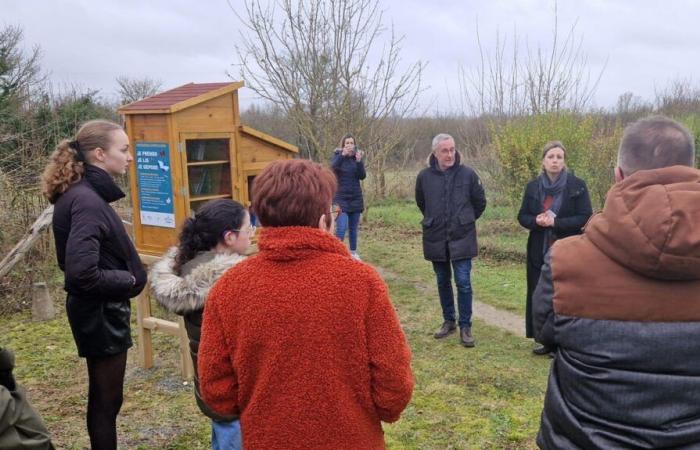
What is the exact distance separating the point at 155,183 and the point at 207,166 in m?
0.42

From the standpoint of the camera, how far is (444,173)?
525cm

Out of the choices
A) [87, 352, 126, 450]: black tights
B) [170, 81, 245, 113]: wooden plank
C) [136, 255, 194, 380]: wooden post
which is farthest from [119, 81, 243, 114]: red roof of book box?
[87, 352, 126, 450]: black tights

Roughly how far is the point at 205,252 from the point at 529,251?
3.37 m

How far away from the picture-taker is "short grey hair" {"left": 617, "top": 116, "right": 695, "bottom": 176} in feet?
5.86

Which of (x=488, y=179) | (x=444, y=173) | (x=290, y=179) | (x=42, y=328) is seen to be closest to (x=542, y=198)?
(x=444, y=173)

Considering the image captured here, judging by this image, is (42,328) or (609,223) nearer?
(609,223)

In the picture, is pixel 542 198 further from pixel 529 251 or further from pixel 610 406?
pixel 610 406

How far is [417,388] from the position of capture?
4.62m

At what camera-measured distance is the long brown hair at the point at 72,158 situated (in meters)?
2.81

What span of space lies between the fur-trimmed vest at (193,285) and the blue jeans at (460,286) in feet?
10.1

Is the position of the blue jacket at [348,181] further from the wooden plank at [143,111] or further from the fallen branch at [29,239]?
the wooden plank at [143,111]

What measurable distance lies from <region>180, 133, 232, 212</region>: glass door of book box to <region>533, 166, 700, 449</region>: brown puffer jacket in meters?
3.47

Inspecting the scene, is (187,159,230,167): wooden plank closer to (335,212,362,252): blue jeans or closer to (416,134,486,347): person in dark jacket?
(416,134,486,347): person in dark jacket

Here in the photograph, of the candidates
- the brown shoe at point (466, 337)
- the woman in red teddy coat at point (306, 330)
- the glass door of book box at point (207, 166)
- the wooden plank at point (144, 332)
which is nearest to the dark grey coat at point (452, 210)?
the brown shoe at point (466, 337)
